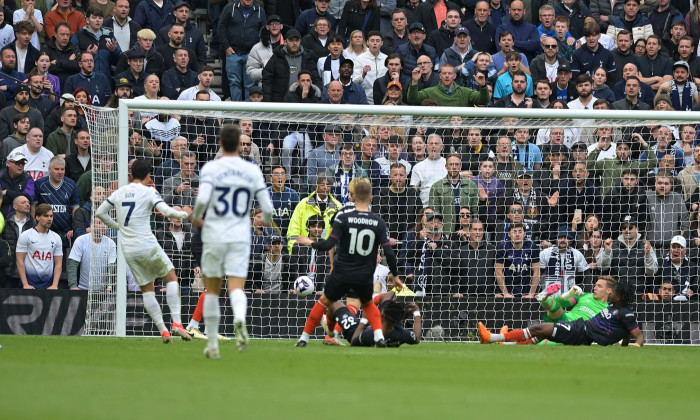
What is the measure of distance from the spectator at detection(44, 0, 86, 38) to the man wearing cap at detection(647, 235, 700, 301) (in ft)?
41.2

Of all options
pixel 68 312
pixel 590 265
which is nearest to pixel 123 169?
pixel 68 312

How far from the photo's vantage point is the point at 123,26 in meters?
21.1

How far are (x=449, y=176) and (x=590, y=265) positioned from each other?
274 centimetres

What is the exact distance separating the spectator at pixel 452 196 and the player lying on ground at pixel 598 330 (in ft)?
7.00

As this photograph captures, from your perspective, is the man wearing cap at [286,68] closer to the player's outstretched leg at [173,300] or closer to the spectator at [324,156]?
the spectator at [324,156]

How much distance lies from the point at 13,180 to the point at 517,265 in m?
8.77

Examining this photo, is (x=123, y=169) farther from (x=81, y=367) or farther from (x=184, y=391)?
(x=184, y=391)

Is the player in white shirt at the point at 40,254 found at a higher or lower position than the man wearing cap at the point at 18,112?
lower

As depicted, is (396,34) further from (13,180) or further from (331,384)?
(331,384)

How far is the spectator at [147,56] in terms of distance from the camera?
20188 millimetres

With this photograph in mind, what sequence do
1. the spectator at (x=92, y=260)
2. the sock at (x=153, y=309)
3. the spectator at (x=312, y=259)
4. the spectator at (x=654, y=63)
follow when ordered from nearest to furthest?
the sock at (x=153, y=309), the spectator at (x=92, y=260), the spectator at (x=312, y=259), the spectator at (x=654, y=63)

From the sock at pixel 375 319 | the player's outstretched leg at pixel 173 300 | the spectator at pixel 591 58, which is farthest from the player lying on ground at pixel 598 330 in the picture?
the spectator at pixel 591 58

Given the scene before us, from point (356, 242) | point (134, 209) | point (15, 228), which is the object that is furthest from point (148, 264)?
point (15, 228)

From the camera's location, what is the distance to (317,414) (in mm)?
6676
